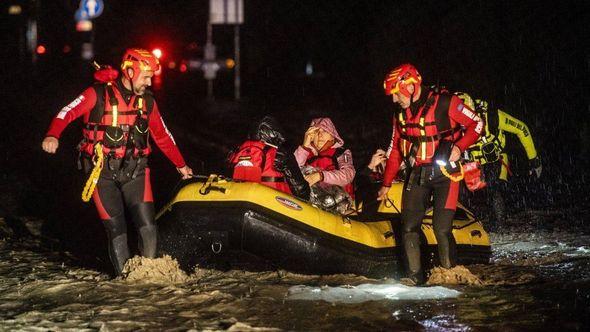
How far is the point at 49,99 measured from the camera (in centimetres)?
2423

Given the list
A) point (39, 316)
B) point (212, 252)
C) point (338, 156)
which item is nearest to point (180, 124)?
point (338, 156)

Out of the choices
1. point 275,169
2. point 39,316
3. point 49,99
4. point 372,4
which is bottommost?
point 39,316

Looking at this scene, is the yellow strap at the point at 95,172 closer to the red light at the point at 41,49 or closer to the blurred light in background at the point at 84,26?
the blurred light in background at the point at 84,26

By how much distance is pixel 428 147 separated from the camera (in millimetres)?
6297

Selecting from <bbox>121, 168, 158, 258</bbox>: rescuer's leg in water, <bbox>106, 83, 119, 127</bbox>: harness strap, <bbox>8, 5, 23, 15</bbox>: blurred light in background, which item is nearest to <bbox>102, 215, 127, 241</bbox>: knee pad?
<bbox>121, 168, 158, 258</bbox>: rescuer's leg in water

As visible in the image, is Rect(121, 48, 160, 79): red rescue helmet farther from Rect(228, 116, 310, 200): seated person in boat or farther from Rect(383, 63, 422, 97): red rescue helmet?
Rect(383, 63, 422, 97): red rescue helmet

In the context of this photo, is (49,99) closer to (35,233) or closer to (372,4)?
(372,4)

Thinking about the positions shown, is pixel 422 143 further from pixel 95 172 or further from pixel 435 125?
pixel 95 172

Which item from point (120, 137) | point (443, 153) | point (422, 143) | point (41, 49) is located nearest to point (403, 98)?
point (422, 143)

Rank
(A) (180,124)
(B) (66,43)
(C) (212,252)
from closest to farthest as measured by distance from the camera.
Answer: (C) (212,252) → (A) (180,124) → (B) (66,43)

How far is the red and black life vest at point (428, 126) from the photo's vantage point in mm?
6238

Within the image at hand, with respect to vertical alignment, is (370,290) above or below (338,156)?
below

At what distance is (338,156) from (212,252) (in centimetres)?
241

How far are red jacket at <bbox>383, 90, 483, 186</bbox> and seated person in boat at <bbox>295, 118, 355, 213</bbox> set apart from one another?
5.87ft
